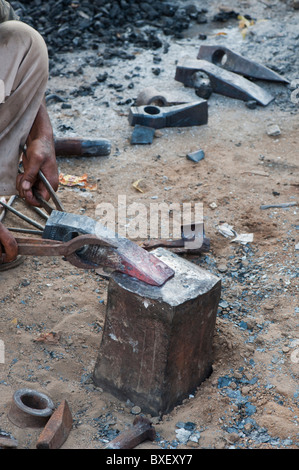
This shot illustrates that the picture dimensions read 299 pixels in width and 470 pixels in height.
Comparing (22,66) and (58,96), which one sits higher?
(22,66)

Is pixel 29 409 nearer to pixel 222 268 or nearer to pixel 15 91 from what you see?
pixel 222 268

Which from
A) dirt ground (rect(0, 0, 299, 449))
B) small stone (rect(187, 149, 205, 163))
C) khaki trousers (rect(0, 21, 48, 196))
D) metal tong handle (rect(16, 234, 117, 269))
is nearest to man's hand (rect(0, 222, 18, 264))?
metal tong handle (rect(16, 234, 117, 269))

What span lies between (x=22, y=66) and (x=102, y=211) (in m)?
1.36

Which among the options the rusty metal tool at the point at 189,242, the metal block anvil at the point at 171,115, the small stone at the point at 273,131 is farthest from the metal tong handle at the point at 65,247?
the small stone at the point at 273,131

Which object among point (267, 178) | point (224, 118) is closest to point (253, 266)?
point (267, 178)

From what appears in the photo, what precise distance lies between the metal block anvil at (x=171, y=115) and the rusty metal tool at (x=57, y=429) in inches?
144

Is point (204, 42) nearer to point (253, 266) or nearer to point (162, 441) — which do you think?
point (253, 266)

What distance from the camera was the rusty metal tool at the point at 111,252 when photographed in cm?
286

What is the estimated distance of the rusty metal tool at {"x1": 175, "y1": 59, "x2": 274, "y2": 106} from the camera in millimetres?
6559

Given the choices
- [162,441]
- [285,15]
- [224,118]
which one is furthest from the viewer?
[285,15]

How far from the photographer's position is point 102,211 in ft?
15.7

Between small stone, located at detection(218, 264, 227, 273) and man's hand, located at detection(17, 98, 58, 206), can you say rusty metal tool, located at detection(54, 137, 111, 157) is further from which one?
small stone, located at detection(218, 264, 227, 273)

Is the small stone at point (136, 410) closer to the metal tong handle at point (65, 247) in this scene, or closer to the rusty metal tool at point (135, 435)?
the rusty metal tool at point (135, 435)

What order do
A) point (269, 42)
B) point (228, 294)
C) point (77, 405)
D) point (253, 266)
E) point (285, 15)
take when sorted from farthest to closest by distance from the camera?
1. point (285, 15)
2. point (269, 42)
3. point (253, 266)
4. point (228, 294)
5. point (77, 405)
